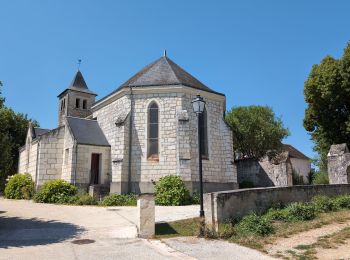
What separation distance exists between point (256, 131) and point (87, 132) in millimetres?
16784

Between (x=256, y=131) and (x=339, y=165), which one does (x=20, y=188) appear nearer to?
(x=339, y=165)

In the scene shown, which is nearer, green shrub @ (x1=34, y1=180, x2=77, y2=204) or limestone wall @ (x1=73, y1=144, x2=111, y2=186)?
green shrub @ (x1=34, y1=180, x2=77, y2=204)

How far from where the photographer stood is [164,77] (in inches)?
827

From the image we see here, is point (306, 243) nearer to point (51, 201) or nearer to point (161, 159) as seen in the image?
point (161, 159)

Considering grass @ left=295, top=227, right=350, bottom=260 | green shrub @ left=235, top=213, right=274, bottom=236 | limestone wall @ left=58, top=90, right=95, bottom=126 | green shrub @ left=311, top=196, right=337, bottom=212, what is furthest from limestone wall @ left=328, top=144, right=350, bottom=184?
limestone wall @ left=58, top=90, right=95, bottom=126

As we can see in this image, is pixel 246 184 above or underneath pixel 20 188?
above

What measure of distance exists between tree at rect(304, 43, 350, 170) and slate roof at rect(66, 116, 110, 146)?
15.1 metres

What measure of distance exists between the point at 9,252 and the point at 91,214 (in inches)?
241

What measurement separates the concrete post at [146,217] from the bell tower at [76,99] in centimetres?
2347

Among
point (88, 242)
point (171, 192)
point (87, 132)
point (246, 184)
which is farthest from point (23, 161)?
point (88, 242)

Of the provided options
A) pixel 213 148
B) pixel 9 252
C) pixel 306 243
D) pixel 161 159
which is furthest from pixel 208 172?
pixel 9 252

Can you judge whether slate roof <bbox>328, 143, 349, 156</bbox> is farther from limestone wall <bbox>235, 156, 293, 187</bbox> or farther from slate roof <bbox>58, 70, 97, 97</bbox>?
slate roof <bbox>58, 70, 97, 97</bbox>

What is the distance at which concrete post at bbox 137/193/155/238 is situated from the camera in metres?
8.87

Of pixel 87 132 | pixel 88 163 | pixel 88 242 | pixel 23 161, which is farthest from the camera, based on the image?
pixel 23 161
